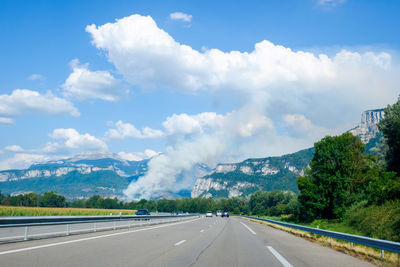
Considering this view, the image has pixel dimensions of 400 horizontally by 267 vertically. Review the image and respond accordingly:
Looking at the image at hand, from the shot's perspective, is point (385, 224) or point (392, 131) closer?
point (385, 224)

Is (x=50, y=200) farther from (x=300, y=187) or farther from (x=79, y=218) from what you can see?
(x=79, y=218)

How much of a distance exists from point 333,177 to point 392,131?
1889cm

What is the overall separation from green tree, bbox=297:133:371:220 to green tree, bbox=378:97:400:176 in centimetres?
1471

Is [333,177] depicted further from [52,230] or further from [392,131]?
[52,230]

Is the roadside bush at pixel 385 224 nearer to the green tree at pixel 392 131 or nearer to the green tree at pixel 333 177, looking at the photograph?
the green tree at pixel 392 131

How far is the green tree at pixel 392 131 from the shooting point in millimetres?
45350

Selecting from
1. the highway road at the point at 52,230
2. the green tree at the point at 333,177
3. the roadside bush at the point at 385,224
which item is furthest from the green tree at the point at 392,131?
the highway road at the point at 52,230

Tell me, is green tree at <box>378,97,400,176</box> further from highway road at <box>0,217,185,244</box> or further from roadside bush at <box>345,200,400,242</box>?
highway road at <box>0,217,185,244</box>

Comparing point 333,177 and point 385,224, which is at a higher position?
point 333,177

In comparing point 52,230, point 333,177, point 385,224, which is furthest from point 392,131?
point 52,230

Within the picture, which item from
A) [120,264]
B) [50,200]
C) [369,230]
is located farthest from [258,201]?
[120,264]

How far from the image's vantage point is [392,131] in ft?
152

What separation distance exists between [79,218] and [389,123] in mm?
41172

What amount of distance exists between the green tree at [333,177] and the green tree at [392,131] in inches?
579
